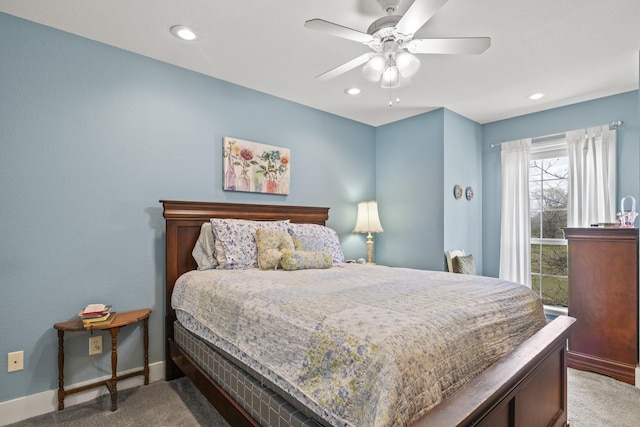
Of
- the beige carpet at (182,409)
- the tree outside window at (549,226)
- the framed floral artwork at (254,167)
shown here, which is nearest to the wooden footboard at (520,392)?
the beige carpet at (182,409)

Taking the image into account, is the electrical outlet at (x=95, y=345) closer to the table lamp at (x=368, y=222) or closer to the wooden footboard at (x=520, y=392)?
the wooden footboard at (x=520, y=392)

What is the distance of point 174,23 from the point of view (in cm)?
221

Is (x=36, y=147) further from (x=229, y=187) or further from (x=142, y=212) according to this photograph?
(x=229, y=187)

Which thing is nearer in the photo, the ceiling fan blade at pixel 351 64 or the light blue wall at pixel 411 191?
the ceiling fan blade at pixel 351 64

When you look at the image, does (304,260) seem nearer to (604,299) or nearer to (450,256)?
(450,256)

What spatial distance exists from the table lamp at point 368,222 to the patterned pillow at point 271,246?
1.44 m

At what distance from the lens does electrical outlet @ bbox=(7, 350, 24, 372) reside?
209cm

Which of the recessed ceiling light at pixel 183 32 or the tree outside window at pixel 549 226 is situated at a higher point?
the recessed ceiling light at pixel 183 32

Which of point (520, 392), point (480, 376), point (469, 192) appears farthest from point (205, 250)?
point (469, 192)

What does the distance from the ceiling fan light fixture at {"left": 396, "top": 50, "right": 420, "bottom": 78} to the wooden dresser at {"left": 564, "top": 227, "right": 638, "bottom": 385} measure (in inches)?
86.2

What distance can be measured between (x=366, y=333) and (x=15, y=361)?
7.73ft

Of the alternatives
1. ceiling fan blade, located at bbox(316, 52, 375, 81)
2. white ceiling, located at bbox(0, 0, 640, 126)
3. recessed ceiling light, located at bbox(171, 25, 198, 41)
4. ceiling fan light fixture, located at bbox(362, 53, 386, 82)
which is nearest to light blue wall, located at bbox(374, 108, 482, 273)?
white ceiling, located at bbox(0, 0, 640, 126)

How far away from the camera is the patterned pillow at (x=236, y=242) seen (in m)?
2.61

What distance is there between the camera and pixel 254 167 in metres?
3.25
